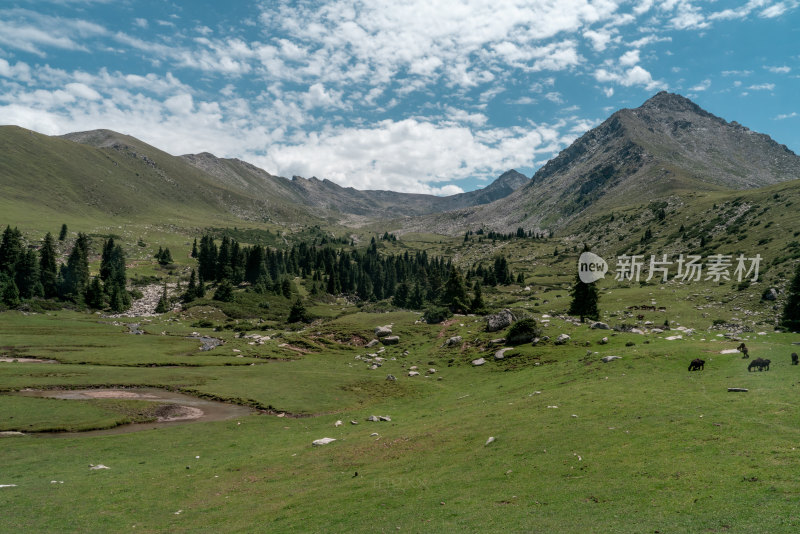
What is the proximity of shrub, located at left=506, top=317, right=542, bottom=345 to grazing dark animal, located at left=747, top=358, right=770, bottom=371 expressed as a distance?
3203cm

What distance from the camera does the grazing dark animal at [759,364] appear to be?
34.8 m

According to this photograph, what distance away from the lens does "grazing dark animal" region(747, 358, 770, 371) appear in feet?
114

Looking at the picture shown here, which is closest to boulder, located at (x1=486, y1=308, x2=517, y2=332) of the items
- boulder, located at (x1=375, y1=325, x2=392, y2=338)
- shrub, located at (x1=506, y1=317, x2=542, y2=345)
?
shrub, located at (x1=506, y1=317, x2=542, y2=345)

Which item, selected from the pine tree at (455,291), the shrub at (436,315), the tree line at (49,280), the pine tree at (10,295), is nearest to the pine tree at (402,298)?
the pine tree at (455,291)

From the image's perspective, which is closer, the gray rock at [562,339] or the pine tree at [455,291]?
the gray rock at [562,339]

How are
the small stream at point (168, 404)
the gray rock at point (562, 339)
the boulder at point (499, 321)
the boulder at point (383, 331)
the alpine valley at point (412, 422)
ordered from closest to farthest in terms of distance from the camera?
the alpine valley at point (412, 422), the small stream at point (168, 404), the gray rock at point (562, 339), the boulder at point (499, 321), the boulder at point (383, 331)

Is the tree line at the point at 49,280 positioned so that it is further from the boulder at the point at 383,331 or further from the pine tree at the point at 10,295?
the boulder at the point at 383,331

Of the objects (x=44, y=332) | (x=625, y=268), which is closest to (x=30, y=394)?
(x=44, y=332)

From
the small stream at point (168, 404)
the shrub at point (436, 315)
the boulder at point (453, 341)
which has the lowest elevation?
the small stream at point (168, 404)

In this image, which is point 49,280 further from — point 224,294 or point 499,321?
point 499,321

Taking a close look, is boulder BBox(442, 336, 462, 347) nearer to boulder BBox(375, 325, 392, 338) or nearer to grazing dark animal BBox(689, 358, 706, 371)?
boulder BBox(375, 325, 392, 338)

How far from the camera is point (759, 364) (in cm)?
3519

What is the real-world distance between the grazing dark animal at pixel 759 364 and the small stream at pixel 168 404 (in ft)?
165

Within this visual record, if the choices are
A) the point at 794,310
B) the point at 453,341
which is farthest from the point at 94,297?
the point at 794,310
